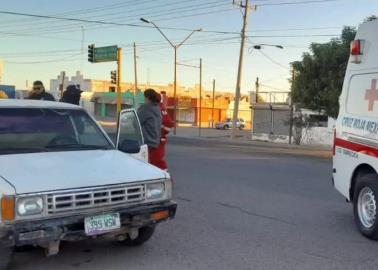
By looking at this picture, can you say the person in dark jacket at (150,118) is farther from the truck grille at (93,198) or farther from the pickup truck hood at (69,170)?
the truck grille at (93,198)

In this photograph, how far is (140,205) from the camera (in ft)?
17.0

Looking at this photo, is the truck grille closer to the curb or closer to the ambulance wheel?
the ambulance wheel

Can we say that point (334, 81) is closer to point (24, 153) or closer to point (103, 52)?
point (103, 52)

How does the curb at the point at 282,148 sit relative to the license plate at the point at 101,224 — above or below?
below

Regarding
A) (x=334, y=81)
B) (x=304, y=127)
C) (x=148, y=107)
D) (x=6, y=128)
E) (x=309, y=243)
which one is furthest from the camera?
(x=304, y=127)

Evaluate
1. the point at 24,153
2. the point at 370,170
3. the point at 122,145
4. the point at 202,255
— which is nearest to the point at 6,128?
the point at 24,153

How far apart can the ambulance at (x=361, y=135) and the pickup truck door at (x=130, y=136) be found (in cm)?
269

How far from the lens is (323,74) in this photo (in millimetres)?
25641

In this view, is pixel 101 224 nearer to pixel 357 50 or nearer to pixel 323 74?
pixel 357 50

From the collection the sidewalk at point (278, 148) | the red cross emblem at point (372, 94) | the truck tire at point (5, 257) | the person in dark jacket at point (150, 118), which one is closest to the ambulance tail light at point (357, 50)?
the red cross emblem at point (372, 94)

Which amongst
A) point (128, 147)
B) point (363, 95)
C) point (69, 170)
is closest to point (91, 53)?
point (363, 95)

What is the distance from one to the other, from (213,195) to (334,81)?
17.0m

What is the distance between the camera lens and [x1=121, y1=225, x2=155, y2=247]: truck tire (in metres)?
5.78

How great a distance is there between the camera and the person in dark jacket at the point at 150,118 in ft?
30.8
